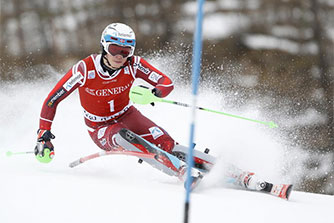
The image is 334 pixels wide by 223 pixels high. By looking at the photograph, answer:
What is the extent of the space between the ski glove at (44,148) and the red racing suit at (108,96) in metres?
0.07

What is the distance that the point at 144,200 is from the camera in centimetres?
258

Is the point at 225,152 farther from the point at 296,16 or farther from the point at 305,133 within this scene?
the point at 296,16

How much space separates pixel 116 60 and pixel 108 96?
1.24 feet

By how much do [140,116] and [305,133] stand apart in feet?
27.1

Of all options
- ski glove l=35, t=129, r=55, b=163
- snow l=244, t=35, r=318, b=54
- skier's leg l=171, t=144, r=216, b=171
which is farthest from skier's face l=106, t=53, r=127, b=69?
snow l=244, t=35, r=318, b=54

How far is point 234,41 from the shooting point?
11.5 m

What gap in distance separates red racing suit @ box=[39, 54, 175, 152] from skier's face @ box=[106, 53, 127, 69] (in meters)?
0.09

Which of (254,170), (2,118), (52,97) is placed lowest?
(2,118)

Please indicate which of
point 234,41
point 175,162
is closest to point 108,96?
point 175,162

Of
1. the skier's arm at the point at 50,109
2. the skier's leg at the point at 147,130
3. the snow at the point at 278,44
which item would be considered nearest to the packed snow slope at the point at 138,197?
the skier's arm at the point at 50,109

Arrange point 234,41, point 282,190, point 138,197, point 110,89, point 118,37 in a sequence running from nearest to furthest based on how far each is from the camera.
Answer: point 138,197 → point 282,190 → point 118,37 → point 110,89 → point 234,41

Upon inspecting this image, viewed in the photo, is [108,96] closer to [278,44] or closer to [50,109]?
[50,109]

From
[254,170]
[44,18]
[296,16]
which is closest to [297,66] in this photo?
[296,16]

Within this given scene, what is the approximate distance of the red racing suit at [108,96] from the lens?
3.67 meters
